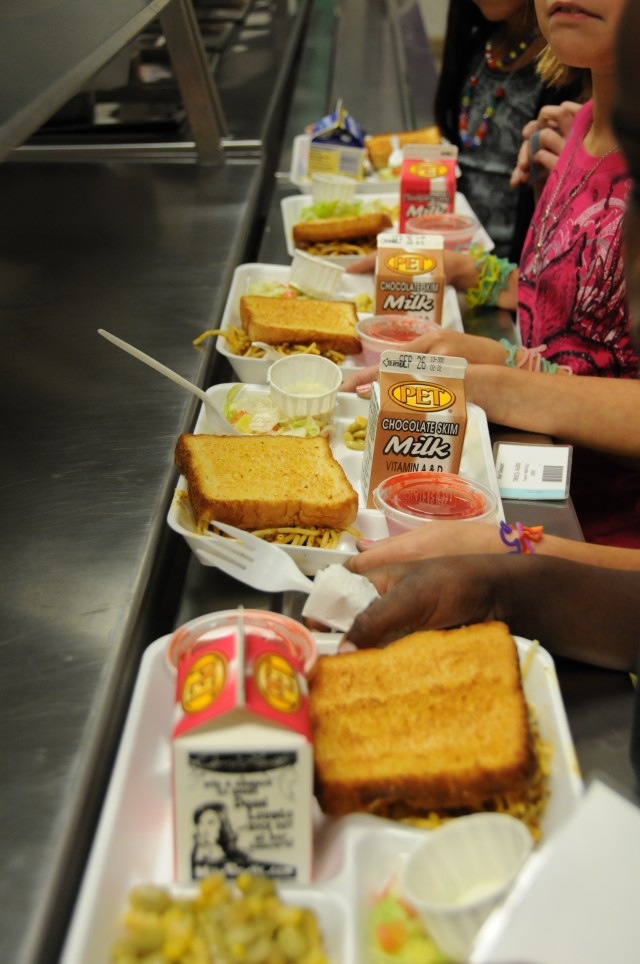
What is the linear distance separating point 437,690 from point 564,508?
69 centimetres

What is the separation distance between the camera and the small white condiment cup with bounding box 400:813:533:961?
791 mm

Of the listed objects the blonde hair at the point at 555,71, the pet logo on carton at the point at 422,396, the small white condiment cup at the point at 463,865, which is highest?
the blonde hair at the point at 555,71

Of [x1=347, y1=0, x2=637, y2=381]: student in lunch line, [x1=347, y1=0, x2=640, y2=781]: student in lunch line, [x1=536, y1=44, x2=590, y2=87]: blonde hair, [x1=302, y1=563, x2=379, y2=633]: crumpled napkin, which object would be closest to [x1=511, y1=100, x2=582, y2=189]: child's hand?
[x1=536, y1=44, x2=590, y2=87]: blonde hair

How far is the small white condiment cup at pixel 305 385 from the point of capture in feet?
5.75

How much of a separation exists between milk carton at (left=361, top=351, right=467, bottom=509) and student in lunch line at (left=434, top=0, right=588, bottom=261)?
1.88m

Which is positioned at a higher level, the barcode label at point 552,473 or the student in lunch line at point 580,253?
the student in lunch line at point 580,253

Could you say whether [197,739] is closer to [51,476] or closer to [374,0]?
[51,476]

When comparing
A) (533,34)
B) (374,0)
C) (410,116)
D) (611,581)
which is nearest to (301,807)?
(611,581)

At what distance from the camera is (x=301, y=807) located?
2.82ft

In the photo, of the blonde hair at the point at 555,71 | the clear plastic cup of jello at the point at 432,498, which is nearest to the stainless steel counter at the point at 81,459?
the clear plastic cup of jello at the point at 432,498

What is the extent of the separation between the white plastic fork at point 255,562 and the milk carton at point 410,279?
99 cm

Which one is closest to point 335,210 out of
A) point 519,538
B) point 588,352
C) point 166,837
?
point 588,352

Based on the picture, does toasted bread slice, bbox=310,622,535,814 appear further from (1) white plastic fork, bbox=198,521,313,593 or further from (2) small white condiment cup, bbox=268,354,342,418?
(2) small white condiment cup, bbox=268,354,342,418

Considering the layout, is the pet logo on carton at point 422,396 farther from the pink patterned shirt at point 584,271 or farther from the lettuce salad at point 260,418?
the pink patterned shirt at point 584,271
